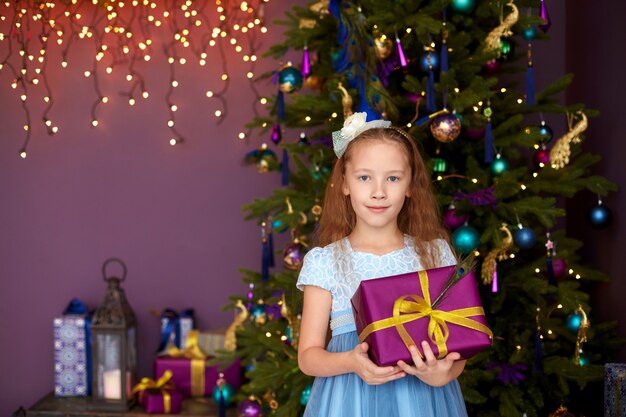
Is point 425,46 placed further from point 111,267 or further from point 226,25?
point 111,267

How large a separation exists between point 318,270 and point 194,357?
6.06 feet

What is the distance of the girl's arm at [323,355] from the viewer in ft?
5.44

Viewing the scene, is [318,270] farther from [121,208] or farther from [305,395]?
[121,208]

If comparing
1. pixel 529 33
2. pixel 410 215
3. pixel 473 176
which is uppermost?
pixel 529 33

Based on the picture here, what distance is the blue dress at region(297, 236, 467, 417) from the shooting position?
71.2 inches

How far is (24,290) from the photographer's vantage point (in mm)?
3859

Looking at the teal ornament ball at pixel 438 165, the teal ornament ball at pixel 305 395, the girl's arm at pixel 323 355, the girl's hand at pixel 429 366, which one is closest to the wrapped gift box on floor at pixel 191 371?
the teal ornament ball at pixel 305 395

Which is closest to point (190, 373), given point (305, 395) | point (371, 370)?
point (305, 395)

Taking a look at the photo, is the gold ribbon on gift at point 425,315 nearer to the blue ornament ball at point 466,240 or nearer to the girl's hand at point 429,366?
the girl's hand at point 429,366

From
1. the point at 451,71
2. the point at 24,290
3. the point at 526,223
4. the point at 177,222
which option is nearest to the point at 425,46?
the point at 451,71

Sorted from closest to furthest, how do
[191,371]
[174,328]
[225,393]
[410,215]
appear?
1. [410,215]
2. [225,393]
3. [191,371]
4. [174,328]

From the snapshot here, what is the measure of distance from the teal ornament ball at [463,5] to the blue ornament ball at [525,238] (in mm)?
737

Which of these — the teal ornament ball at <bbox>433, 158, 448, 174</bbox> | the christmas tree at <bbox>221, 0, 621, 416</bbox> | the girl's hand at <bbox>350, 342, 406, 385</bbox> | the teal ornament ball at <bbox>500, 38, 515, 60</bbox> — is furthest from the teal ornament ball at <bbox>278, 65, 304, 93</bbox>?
the girl's hand at <bbox>350, 342, 406, 385</bbox>

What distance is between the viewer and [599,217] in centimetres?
295
